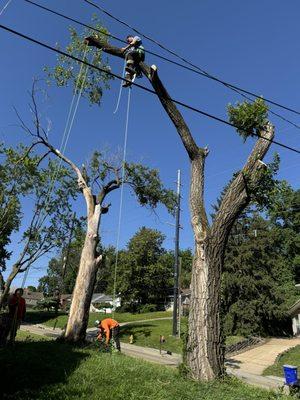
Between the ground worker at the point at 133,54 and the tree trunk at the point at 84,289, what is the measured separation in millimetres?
8882

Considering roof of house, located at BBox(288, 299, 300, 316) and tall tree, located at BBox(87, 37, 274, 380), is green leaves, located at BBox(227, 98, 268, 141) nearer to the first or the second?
tall tree, located at BBox(87, 37, 274, 380)

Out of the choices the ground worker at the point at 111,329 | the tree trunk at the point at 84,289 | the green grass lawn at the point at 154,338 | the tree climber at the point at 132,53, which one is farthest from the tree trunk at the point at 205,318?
the green grass lawn at the point at 154,338

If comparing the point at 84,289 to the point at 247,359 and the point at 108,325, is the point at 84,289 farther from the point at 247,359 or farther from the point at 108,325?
the point at 247,359

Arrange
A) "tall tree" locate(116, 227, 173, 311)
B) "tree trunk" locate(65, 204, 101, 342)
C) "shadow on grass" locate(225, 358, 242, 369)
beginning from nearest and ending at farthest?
1. "tree trunk" locate(65, 204, 101, 342)
2. "shadow on grass" locate(225, 358, 242, 369)
3. "tall tree" locate(116, 227, 173, 311)

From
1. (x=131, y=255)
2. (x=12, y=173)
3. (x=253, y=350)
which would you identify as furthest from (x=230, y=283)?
(x=131, y=255)

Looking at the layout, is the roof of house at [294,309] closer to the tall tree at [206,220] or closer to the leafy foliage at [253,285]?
the leafy foliage at [253,285]

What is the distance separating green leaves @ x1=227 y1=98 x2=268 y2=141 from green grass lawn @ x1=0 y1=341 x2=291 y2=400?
18.5 feet

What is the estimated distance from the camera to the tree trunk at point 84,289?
16.2 meters

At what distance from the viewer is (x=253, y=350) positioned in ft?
108

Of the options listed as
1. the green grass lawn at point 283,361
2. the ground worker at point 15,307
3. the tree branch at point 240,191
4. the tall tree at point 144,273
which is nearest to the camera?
the tree branch at point 240,191

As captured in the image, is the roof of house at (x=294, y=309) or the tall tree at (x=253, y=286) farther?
the roof of house at (x=294, y=309)

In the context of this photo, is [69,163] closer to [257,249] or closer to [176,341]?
[176,341]

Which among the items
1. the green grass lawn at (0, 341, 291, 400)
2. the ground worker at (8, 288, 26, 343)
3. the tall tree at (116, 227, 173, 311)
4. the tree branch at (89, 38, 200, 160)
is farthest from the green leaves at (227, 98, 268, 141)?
the tall tree at (116, 227, 173, 311)

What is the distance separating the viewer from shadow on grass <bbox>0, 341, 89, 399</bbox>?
22.9ft
